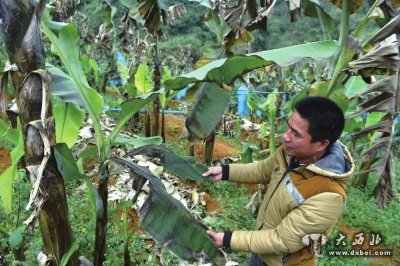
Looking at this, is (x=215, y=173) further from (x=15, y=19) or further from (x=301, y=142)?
(x=15, y=19)

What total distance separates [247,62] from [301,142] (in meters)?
0.41

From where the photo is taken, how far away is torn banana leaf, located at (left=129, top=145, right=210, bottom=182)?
195cm

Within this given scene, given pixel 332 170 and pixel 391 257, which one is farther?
pixel 391 257

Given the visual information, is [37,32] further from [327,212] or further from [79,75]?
[327,212]

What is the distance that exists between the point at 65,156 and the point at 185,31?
2190 centimetres

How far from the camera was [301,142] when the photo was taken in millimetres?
1539

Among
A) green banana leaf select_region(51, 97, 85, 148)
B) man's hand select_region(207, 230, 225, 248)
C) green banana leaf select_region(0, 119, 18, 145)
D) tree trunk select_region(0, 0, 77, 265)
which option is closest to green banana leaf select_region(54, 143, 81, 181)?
tree trunk select_region(0, 0, 77, 265)

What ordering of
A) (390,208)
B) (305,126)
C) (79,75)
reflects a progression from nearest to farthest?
(305,126), (79,75), (390,208)

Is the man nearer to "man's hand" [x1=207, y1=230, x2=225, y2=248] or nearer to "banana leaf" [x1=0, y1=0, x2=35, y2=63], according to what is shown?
"man's hand" [x1=207, y1=230, x2=225, y2=248]

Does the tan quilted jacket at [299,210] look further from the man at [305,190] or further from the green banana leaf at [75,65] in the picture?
the green banana leaf at [75,65]

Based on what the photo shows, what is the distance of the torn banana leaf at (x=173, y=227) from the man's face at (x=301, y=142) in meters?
0.54

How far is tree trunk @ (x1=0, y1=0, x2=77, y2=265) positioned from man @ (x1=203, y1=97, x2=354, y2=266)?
0.76 metres

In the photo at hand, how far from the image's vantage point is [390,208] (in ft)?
13.3

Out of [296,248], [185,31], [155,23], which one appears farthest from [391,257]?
[185,31]
